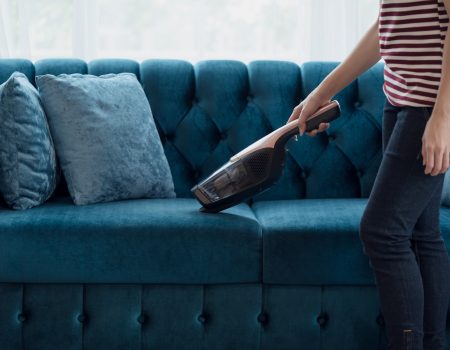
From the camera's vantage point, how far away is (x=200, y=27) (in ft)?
8.84

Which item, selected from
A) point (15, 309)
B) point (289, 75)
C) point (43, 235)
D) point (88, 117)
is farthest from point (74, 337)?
point (289, 75)

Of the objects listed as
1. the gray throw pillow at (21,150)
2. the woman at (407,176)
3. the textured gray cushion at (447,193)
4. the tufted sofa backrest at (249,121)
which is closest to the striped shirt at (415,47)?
the woman at (407,176)

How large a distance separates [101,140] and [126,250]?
1.33 feet

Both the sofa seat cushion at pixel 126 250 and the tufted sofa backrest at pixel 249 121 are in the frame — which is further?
the tufted sofa backrest at pixel 249 121

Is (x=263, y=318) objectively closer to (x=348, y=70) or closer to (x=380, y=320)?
(x=380, y=320)

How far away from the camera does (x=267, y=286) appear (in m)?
1.74

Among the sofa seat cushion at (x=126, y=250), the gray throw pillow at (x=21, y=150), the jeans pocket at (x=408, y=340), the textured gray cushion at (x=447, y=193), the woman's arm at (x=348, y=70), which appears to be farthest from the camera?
the textured gray cushion at (x=447, y=193)

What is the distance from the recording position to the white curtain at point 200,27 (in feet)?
8.82

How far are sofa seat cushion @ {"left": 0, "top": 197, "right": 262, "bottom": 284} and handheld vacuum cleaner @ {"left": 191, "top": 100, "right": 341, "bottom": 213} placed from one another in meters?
0.09

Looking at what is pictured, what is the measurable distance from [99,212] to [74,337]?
1.09 ft

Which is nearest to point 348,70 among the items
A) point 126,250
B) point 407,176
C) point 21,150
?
point 407,176

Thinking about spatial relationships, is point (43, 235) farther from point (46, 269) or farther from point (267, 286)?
point (267, 286)

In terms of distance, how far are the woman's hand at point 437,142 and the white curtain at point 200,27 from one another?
1.53 m

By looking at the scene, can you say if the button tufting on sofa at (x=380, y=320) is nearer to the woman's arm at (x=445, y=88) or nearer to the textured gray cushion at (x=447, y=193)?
the textured gray cushion at (x=447, y=193)
